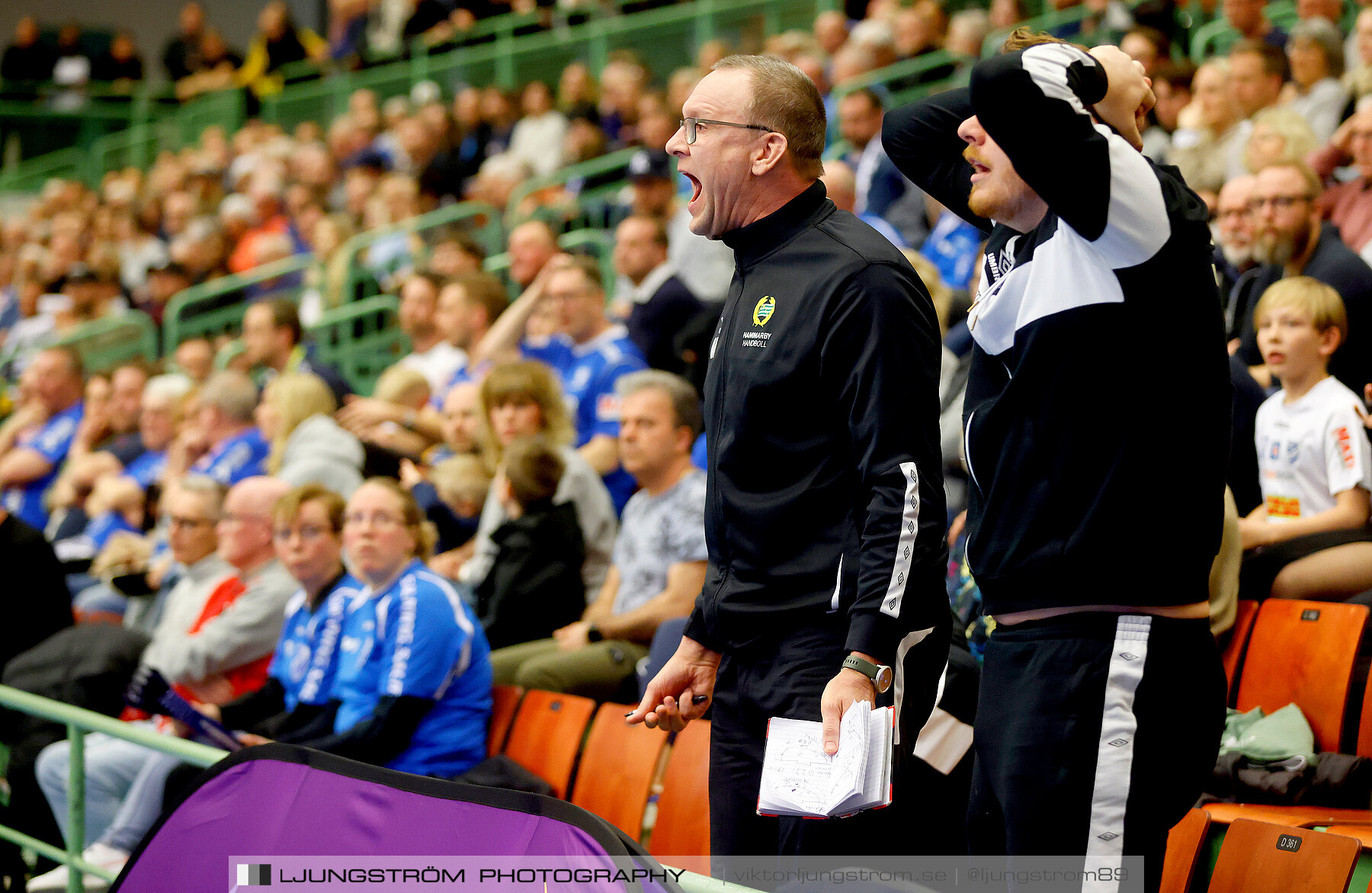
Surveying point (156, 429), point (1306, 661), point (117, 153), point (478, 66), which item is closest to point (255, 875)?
point (1306, 661)

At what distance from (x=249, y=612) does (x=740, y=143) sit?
3213mm

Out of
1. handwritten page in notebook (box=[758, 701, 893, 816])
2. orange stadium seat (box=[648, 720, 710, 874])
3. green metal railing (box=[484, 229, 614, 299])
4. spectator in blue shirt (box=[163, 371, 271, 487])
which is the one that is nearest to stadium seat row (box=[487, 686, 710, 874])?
orange stadium seat (box=[648, 720, 710, 874])

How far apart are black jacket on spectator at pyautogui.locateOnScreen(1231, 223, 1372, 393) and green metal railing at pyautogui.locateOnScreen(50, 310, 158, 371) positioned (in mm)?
8327

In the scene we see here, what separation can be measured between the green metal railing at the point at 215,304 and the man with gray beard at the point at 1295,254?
7470mm

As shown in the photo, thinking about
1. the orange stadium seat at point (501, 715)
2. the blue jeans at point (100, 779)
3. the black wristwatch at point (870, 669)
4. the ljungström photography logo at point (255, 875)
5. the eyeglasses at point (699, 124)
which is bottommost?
the blue jeans at point (100, 779)

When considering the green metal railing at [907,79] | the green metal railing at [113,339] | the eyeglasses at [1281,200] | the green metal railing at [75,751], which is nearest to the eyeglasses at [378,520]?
the green metal railing at [75,751]

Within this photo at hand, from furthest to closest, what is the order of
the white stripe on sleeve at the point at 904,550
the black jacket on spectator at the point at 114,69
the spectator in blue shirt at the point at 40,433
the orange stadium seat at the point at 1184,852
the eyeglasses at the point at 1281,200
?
the black jacket on spectator at the point at 114,69 < the spectator in blue shirt at the point at 40,433 < the eyeglasses at the point at 1281,200 < the orange stadium seat at the point at 1184,852 < the white stripe on sleeve at the point at 904,550

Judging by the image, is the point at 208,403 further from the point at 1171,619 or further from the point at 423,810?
the point at 1171,619

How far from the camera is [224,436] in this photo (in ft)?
22.8

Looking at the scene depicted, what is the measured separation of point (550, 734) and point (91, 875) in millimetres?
1549

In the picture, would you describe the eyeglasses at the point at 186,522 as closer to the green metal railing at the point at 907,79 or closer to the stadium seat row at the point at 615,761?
the stadium seat row at the point at 615,761

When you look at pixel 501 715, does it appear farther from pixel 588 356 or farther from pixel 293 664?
pixel 588 356

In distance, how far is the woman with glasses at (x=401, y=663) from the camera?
4023mm

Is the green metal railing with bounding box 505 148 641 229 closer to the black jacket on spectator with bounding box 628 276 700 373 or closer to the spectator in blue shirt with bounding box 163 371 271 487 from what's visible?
the spectator in blue shirt with bounding box 163 371 271 487
